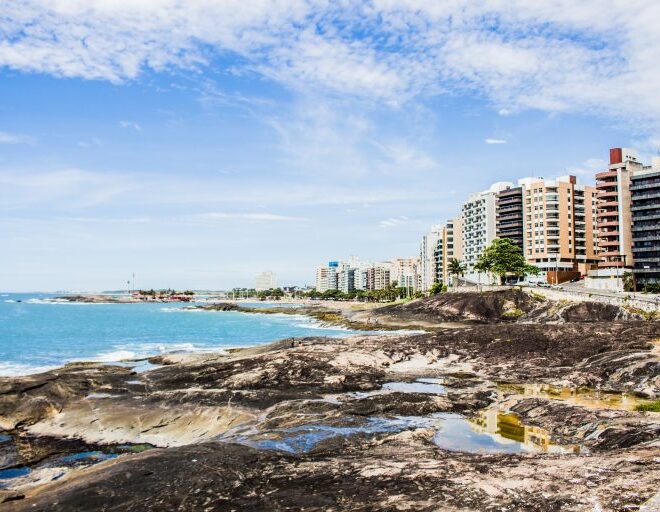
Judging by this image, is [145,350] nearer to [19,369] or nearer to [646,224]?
[19,369]

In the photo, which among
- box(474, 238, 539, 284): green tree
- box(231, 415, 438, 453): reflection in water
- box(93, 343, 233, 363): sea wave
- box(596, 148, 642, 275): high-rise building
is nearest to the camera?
box(231, 415, 438, 453): reflection in water

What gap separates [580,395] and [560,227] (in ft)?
477

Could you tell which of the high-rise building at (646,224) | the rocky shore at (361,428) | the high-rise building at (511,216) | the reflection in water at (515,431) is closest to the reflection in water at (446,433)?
the reflection in water at (515,431)

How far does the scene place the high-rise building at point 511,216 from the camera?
177250 mm

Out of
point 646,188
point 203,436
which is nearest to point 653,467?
point 203,436

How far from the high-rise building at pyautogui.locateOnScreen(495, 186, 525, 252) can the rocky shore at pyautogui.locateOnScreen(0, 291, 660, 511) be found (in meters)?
127

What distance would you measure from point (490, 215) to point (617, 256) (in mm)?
52341

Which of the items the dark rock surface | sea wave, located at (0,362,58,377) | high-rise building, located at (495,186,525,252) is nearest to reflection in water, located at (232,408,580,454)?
sea wave, located at (0,362,58,377)

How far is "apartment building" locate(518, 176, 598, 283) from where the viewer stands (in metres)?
166

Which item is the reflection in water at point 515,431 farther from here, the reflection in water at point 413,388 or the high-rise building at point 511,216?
the high-rise building at point 511,216

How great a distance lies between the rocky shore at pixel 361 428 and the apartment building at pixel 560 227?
118113mm

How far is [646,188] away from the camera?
137 meters

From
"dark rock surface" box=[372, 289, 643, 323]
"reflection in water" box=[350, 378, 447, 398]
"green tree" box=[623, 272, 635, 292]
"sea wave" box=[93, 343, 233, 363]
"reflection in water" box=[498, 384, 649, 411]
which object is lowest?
"sea wave" box=[93, 343, 233, 363]

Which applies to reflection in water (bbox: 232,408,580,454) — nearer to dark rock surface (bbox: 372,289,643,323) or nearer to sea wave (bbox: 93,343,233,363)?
sea wave (bbox: 93,343,233,363)
